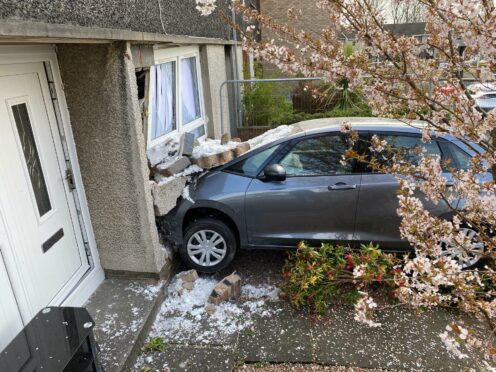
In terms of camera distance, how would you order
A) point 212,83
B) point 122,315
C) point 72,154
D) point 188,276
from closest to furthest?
1. point 122,315
2. point 72,154
3. point 188,276
4. point 212,83

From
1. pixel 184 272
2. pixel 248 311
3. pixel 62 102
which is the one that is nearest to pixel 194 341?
pixel 248 311

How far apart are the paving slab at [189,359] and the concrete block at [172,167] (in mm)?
1759

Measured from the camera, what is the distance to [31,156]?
325 centimetres

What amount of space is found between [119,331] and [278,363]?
54.4 inches

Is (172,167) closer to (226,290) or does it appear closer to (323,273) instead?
(226,290)

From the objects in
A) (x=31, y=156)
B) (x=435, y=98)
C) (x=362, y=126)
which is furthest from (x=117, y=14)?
(x=435, y=98)

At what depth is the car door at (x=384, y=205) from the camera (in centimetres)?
405

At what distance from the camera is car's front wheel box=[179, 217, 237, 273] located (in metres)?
4.39

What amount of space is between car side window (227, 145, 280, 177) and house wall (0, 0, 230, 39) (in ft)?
5.85

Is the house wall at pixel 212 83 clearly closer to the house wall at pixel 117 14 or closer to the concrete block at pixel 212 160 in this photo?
the house wall at pixel 117 14

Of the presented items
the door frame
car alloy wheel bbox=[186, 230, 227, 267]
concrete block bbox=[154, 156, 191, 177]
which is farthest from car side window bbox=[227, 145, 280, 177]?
the door frame

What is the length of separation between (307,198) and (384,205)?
78cm

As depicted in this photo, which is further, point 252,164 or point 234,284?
point 252,164

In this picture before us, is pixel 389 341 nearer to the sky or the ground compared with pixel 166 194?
nearer to the ground
